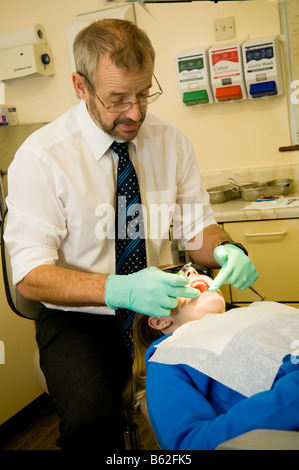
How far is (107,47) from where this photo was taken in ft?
4.73

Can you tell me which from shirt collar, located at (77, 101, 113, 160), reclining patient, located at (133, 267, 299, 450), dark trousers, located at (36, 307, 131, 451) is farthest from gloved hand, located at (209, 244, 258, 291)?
shirt collar, located at (77, 101, 113, 160)

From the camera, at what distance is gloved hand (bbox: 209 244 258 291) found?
4.65 feet

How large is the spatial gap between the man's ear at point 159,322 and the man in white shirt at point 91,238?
0.12 meters

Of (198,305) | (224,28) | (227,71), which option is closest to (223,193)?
(227,71)

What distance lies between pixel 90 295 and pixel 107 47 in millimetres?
738

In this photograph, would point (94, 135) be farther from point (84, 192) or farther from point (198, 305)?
point (198, 305)

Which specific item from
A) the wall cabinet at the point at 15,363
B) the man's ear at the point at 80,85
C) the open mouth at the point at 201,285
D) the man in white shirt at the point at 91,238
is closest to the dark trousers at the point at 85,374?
the man in white shirt at the point at 91,238

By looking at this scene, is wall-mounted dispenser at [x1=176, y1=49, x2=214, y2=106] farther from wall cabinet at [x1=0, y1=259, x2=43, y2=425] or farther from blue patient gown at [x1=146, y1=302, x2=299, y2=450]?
blue patient gown at [x1=146, y1=302, x2=299, y2=450]

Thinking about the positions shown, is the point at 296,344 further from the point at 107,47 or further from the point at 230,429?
the point at 107,47

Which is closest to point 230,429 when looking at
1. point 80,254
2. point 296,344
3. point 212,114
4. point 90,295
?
point 296,344

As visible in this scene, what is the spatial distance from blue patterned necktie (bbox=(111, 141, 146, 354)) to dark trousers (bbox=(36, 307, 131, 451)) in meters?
0.11

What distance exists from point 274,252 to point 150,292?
43.3 inches

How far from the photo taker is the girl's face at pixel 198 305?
1.37 meters

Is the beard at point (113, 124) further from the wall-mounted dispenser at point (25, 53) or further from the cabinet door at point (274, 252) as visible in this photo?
the wall-mounted dispenser at point (25, 53)
